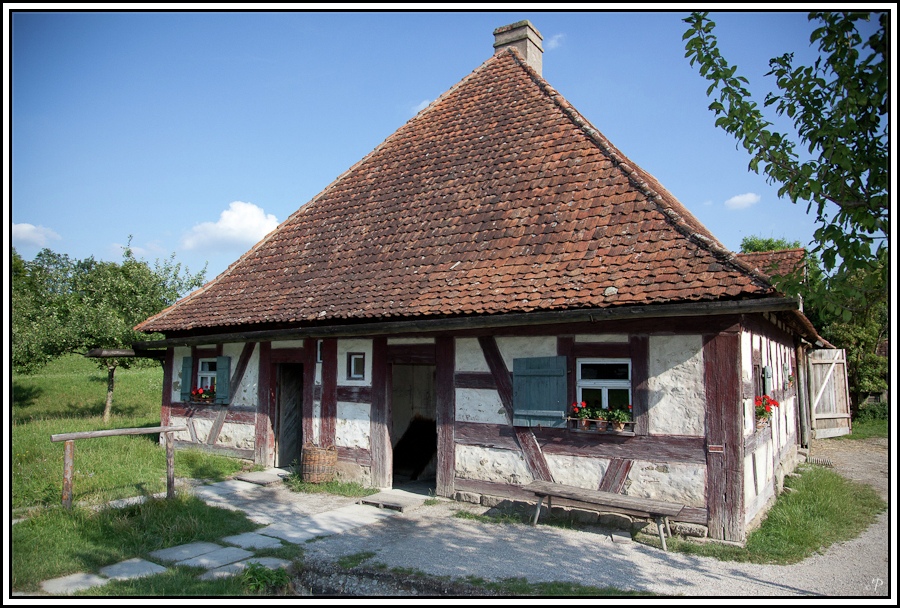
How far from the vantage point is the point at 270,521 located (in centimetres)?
755

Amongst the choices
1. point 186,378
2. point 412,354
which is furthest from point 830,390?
point 186,378

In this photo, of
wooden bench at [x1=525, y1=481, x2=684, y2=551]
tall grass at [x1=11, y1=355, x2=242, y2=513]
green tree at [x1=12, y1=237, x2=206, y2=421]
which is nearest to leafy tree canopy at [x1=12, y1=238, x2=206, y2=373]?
green tree at [x1=12, y1=237, x2=206, y2=421]

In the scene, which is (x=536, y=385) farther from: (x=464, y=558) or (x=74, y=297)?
(x=74, y=297)

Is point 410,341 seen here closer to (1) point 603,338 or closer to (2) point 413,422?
(1) point 603,338

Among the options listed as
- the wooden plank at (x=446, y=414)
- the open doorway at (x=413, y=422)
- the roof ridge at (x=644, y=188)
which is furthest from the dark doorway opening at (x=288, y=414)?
the roof ridge at (x=644, y=188)

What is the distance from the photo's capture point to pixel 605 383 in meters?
7.48

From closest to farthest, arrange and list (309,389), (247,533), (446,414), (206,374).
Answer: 1. (247,533)
2. (446,414)
3. (309,389)
4. (206,374)

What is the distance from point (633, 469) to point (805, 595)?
2184mm

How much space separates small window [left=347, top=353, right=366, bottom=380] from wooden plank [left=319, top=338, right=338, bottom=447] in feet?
0.84

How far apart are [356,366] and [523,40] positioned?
751cm

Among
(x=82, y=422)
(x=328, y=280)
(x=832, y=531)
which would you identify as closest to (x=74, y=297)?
(x=82, y=422)

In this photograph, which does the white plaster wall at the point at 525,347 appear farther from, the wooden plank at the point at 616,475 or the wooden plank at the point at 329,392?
the wooden plank at the point at 329,392

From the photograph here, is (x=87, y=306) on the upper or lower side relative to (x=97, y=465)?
upper
